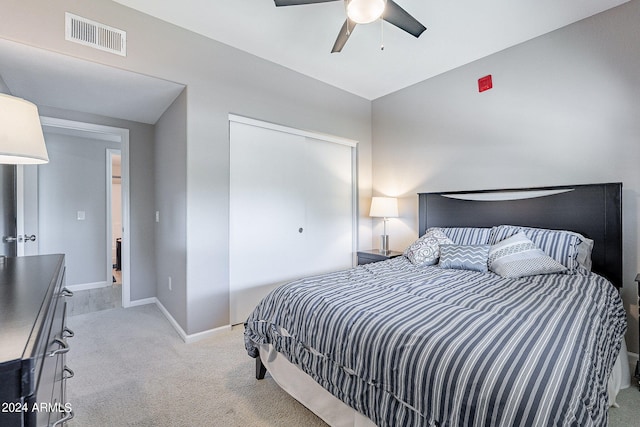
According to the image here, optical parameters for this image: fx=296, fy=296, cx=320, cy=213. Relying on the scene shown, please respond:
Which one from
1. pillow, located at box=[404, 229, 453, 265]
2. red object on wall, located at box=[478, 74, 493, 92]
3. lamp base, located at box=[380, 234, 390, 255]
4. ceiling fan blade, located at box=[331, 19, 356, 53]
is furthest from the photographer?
lamp base, located at box=[380, 234, 390, 255]

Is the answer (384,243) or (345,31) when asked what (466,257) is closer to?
(384,243)

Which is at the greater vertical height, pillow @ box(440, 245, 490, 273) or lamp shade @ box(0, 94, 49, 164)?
lamp shade @ box(0, 94, 49, 164)

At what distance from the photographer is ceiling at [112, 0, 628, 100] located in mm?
2273

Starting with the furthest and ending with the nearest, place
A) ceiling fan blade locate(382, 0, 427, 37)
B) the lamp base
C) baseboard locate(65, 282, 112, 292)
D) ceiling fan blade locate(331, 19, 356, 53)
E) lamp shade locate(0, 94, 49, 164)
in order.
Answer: baseboard locate(65, 282, 112, 292)
the lamp base
ceiling fan blade locate(331, 19, 356, 53)
ceiling fan blade locate(382, 0, 427, 37)
lamp shade locate(0, 94, 49, 164)

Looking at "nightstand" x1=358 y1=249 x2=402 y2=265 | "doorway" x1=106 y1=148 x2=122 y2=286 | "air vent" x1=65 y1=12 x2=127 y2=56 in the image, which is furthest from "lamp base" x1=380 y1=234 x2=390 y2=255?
"doorway" x1=106 y1=148 x2=122 y2=286

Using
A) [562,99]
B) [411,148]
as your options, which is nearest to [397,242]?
[411,148]

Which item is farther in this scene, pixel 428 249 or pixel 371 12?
pixel 428 249

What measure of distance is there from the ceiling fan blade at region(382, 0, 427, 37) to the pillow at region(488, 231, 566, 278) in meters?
1.76

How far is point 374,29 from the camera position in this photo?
2566mm

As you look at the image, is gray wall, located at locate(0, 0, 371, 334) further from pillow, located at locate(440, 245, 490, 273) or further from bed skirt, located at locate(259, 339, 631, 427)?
pillow, located at locate(440, 245, 490, 273)

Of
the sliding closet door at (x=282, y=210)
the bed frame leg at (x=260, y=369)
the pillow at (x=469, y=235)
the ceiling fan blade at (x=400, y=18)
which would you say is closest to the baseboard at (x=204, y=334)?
the sliding closet door at (x=282, y=210)

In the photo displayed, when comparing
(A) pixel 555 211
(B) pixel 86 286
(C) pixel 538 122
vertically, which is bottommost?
Result: (B) pixel 86 286

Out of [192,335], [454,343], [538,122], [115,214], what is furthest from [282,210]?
[115,214]

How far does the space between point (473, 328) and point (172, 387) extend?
6.28 ft
